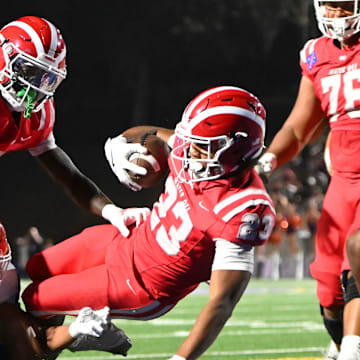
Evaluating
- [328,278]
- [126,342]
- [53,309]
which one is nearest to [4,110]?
[53,309]

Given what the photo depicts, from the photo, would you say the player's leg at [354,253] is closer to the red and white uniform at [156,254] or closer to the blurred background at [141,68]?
the red and white uniform at [156,254]

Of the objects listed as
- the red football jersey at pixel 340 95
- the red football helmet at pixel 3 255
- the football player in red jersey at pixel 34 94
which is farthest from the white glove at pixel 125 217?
the red football jersey at pixel 340 95

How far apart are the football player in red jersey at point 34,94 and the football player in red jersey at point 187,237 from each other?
7.2 inches

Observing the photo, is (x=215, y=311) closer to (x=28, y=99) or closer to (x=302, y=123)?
(x=28, y=99)

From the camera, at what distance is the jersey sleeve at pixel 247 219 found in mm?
2742

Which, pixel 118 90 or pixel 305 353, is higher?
pixel 305 353

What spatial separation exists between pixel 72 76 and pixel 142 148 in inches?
593

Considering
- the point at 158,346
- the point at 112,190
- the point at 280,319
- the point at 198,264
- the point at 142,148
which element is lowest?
the point at 112,190

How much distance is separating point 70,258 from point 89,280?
14 cm

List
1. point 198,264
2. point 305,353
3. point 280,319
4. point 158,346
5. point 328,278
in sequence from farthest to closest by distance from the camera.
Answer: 1. point 280,319
2. point 158,346
3. point 305,353
4. point 328,278
5. point 198,264

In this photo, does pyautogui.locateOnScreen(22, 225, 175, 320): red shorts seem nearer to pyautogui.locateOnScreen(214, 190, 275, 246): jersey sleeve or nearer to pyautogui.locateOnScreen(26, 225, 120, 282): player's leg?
pyautogui.locateOnScreen(26, 225, 120, 282): player's leg

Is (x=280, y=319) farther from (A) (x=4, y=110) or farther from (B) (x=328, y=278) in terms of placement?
(A) (x=4, y=110)

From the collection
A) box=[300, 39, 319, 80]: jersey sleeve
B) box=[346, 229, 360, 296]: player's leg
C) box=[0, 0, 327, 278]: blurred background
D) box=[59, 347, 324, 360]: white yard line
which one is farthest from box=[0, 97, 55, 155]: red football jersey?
box=[0, 0, 327, 278]: blurred background

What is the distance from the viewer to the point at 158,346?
5211 mm
